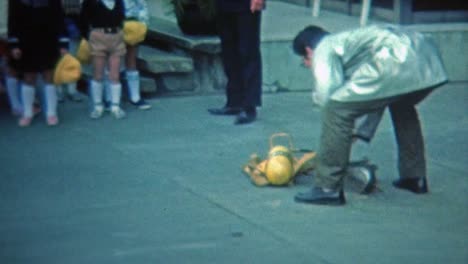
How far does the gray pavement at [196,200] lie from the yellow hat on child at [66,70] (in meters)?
0.41

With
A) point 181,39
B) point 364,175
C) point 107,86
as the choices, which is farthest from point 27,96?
point 364,175

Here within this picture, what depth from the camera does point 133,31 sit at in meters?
11.8

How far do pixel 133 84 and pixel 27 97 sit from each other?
1162 millimetres

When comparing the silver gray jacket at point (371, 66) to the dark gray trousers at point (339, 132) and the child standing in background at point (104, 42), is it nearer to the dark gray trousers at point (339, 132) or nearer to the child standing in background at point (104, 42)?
the dark gray trousers at point (339, 132)

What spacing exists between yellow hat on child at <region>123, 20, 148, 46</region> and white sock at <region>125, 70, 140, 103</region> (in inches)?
11.9

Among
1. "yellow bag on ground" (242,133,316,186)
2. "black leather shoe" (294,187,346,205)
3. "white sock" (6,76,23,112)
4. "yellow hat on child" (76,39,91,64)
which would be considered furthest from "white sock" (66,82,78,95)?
"black leather shoe" (294,187,346,205)

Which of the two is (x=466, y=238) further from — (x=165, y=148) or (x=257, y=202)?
(x=165, y=148)

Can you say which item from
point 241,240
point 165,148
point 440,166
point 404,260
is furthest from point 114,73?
point 404,260

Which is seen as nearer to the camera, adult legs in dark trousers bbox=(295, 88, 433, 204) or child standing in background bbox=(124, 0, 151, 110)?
adult legs in dark trousers bbox=(295, 88, 433, 204)

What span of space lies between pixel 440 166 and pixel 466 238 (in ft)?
6.70

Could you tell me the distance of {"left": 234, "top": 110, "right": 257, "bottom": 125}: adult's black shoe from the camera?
11398mm

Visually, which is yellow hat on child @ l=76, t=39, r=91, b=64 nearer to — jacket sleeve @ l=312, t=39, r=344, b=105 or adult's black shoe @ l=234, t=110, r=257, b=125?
adult's black shoe @ l=234, t=110, r=257, b=125

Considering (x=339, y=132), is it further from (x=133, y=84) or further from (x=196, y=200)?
(x=133, y=84)

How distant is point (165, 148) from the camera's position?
10.4 meters
